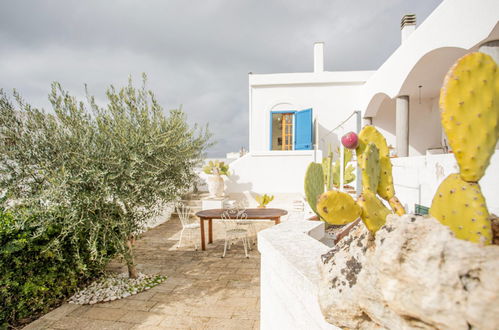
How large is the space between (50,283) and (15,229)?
91 cm

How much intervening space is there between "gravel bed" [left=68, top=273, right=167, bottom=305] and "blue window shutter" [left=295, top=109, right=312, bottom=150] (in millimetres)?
7581

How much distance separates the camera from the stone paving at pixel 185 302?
10.0 feet

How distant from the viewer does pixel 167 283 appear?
4168 millimetres

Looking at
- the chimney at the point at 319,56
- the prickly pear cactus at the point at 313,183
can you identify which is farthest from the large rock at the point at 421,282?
the chimney at the point at 319,56

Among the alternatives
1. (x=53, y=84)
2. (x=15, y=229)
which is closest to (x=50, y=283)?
(x=15, y=229)

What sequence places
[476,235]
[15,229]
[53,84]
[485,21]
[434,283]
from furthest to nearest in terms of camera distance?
[485,21]
[53,84]
[15,229]
[476,235]
[434,283]

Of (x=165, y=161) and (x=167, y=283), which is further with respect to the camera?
(x=167, y=283)

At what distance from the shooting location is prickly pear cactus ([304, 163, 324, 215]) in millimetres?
4691

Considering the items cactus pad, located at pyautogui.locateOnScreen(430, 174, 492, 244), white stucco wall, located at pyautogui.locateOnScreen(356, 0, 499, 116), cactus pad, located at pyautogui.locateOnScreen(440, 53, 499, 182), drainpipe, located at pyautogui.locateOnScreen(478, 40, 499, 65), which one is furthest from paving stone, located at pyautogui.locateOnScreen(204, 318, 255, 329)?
white stucco wall, located at pyautogui.locateOnScreen(356, 0, 499, 116)

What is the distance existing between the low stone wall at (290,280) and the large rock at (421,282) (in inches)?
14.1

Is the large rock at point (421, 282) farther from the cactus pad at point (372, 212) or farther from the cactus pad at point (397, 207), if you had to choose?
the cactus pad at point (397, 207)

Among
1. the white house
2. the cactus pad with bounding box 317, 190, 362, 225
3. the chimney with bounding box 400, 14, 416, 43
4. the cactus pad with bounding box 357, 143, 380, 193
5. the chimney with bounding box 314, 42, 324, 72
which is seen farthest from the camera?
the chimney with bounding box 314, 42, 324, 72

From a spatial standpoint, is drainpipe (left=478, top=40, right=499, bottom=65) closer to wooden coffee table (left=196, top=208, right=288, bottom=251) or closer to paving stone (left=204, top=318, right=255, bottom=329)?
wooden coffee table (left=196, top=208, right=288, bottom=251)

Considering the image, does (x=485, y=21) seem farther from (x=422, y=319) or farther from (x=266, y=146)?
(x=266, y=146)
